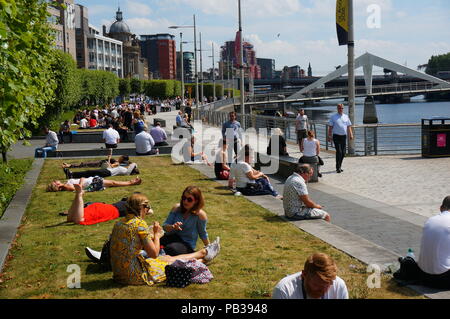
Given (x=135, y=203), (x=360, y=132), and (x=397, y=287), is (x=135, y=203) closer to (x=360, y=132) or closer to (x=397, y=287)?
(x=397, y=287)

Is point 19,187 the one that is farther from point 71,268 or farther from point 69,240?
point 71,268

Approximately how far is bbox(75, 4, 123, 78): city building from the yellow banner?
132 meters

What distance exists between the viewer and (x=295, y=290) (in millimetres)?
4977

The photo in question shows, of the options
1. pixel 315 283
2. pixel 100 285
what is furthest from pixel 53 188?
pixel 315 283

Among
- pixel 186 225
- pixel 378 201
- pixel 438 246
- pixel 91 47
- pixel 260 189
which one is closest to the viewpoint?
pixel 438 246

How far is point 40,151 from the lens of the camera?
2359 cm

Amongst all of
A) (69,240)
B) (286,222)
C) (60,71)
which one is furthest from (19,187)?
(60,71)

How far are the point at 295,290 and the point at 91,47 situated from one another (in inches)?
6235

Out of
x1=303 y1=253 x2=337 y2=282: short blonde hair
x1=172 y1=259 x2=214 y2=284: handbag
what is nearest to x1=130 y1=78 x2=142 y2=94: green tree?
x1=172 y1=259 x2=214 y2=284: handbag

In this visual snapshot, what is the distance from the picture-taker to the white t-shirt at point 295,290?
4.95 metres

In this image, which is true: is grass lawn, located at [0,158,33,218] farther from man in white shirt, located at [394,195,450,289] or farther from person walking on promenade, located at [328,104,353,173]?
person walking on promenade, located at [328,104,353,173]

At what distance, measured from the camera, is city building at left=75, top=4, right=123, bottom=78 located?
14962 centimetres

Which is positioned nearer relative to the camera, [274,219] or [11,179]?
[274,219]

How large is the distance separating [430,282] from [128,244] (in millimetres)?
3282
